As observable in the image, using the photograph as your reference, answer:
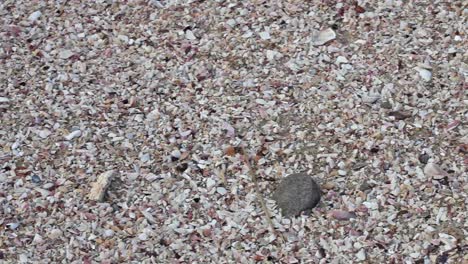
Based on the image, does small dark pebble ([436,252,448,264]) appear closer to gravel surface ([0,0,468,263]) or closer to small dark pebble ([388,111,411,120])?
gravel surface ([0,0,468,263])

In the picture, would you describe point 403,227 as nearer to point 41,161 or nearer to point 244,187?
point 244,187

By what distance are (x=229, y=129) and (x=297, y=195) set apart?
0.37m

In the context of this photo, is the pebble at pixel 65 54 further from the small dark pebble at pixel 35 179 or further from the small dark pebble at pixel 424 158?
the small dark pebble at pixel 424 158

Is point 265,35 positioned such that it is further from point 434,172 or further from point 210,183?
point 434,172

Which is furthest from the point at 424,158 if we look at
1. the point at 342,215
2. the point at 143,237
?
the point at 143,237

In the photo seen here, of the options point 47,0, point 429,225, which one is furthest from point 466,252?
point 47,0

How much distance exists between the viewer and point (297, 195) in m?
2.49

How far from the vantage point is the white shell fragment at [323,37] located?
9.74 ft

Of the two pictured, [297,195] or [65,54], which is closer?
[297,195]

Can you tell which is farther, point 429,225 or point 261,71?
point 261,71

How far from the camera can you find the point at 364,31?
300cm

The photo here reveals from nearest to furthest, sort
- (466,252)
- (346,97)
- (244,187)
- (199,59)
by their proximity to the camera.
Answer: (466,252) < (244,187) < (346,97) < (199,59)

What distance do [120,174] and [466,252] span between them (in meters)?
1.10

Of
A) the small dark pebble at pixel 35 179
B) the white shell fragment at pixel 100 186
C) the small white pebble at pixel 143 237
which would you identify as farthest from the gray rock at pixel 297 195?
the small dark pebble at pixel 35 179
